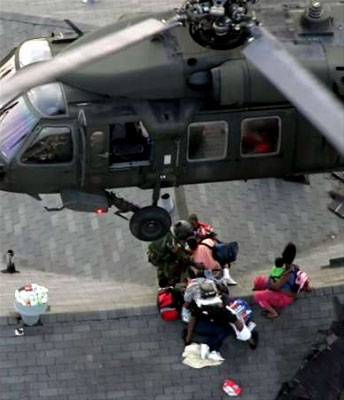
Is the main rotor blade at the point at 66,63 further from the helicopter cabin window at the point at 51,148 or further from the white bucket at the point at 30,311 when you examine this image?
the white bucket at the point at 30,311

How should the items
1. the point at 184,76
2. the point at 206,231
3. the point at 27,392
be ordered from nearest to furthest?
the point at 184,76, the point at 27,392, the point at 206,231

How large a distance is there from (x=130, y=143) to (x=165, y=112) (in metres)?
0.62

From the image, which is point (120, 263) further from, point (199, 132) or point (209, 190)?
point (199, 132)

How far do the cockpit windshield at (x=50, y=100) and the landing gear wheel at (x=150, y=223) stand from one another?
189 cm

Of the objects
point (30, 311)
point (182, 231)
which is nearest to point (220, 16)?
point (182, 231)

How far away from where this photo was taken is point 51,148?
13.3m

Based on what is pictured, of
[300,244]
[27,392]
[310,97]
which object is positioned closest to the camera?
[310,97]

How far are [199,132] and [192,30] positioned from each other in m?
1.25

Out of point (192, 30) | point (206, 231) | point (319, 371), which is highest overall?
point (192, 30)

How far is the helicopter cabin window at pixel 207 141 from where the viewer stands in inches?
527

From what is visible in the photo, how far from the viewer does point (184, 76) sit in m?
13.0

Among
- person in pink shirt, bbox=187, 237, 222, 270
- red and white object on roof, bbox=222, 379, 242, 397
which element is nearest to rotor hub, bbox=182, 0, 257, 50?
person in pink shirt, bbox=187, 237, 222, 270

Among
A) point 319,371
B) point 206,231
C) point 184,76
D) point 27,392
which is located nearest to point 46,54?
point 184,76

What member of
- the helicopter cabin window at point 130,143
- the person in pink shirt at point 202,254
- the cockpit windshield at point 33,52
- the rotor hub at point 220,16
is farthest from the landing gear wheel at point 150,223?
the rotor hub at point 220,16
